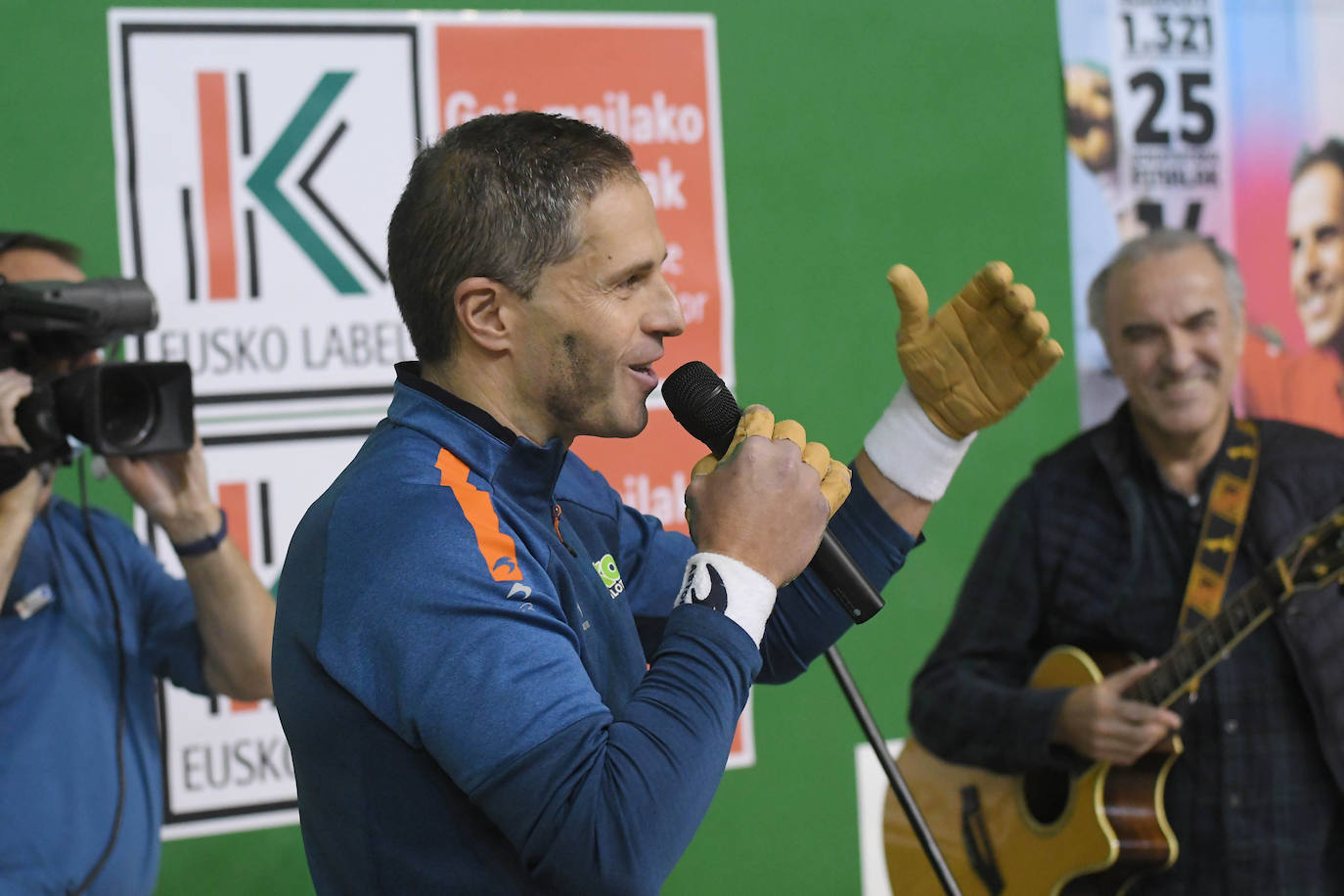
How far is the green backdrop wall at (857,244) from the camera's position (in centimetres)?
300

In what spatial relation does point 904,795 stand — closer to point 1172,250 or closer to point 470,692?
point 470,692

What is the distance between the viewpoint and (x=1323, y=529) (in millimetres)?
Result: 2178

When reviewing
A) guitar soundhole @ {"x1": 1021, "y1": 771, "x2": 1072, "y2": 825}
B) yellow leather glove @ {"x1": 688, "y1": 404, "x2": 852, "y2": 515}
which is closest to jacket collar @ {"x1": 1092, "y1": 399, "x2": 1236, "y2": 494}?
guitar soundhole @ {"x1": 1021, "y1": 771, "x2": 1072, "y2": 825}

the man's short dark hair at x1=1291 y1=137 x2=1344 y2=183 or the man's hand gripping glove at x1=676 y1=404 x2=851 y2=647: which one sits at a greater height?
the man's short dark hair at x1=1291 y1=137 x2=1344 y2=183

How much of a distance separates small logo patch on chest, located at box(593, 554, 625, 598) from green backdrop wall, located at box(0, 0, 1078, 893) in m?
1.67

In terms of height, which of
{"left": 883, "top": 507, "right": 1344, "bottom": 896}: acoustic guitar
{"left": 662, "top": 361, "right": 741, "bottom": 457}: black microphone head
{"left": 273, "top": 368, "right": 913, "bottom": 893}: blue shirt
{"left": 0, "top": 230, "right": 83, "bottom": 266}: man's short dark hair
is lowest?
{"left": 883, "top": 507, "right": 1344, "bottom": 896}: acoustic guitar

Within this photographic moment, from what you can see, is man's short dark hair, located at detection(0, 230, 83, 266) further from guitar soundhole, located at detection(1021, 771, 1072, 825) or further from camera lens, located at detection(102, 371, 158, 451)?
guitar soundhole, located at detection(1021, 771, 1072, 825)

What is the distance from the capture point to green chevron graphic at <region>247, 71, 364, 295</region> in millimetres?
2684

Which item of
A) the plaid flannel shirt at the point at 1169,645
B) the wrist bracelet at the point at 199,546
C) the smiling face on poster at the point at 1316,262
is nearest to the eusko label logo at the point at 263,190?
the wrist bracelet at the point at 199,546

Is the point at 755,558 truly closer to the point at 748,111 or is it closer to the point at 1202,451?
the point at 1202,451

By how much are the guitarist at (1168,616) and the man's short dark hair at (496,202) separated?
4.95 ft

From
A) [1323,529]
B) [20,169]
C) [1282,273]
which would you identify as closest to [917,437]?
[1323,529]

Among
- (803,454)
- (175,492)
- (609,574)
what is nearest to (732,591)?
(803,454)

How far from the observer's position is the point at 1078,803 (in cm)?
238
